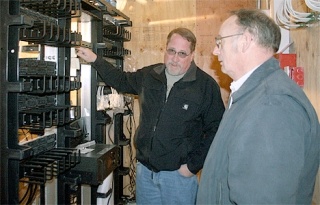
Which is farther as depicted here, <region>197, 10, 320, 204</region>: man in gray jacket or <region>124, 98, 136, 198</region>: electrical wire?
<region>124, 98, 136, 198</region>: electrical wire

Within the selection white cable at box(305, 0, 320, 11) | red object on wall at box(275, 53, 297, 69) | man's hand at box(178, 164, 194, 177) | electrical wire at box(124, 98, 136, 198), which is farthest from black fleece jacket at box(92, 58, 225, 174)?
electrical wire at box(124, 98, 136, 198)

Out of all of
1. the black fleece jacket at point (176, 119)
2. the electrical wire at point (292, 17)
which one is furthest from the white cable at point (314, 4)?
the black fleece jacket at point (176, 119)

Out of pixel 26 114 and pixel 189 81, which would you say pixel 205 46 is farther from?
pixel 26 114

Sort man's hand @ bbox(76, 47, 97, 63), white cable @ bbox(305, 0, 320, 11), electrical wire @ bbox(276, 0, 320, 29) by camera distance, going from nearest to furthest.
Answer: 1. white cable @ bbox(305, 0, 320, 11)
2. electrical wire @ bbox(276, 0, 320, 29)
3. man's hand @ bbox(76, 47, 97, 63)

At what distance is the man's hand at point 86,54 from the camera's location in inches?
74.5

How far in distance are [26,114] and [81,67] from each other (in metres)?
0.79

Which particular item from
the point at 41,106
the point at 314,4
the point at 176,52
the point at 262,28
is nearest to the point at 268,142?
the point at 262,28

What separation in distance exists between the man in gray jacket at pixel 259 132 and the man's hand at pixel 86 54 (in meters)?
0.96

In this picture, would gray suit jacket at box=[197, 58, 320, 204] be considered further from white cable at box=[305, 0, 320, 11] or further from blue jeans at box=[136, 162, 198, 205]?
blue jeans at box=[136, 162, 198, 205]

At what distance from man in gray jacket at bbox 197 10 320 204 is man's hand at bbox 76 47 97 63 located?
96 cm

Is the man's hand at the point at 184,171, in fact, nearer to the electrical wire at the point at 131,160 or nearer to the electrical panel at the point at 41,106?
the electrical panel at the point at 41,106

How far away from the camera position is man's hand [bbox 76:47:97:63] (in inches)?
74.5

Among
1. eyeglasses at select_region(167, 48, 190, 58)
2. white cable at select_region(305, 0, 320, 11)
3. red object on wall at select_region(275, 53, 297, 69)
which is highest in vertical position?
white cable at select_region(305, 0, 320, 11)

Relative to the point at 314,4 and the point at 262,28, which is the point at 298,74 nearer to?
the point at 314,4
